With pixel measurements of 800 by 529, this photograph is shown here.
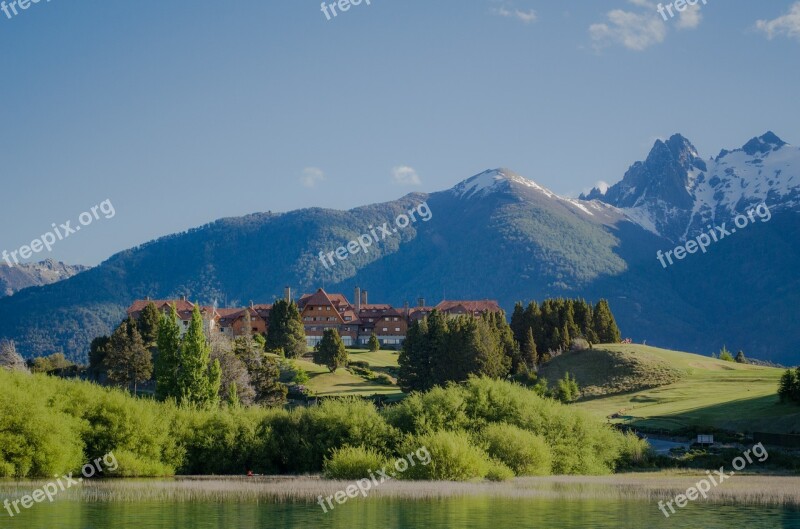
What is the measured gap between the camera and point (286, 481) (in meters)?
56.6

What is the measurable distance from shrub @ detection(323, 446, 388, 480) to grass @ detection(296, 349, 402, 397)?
54.5 m

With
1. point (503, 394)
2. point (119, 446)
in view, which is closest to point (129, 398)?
point (119, 446)

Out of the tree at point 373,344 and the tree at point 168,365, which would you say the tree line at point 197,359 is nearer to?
the tree at point 168,365

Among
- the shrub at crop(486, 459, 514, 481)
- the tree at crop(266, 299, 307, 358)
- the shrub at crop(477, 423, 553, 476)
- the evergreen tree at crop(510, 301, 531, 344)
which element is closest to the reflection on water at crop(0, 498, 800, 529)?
the shrub at crop(486, 459, 514, 481)

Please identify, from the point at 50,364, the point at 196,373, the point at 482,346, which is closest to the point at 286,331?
the point at 50,364

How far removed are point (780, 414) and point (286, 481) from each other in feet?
164

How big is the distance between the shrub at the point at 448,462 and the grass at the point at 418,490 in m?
2.16

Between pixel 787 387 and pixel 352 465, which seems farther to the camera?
pixel 787 387

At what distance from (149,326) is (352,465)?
78.6 m

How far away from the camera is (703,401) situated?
103312mm

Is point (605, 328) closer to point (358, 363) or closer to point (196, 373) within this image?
point (358, 363)

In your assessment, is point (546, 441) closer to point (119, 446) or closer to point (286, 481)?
point (286, 481)

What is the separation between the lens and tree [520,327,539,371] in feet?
434

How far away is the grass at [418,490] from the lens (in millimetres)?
47344
